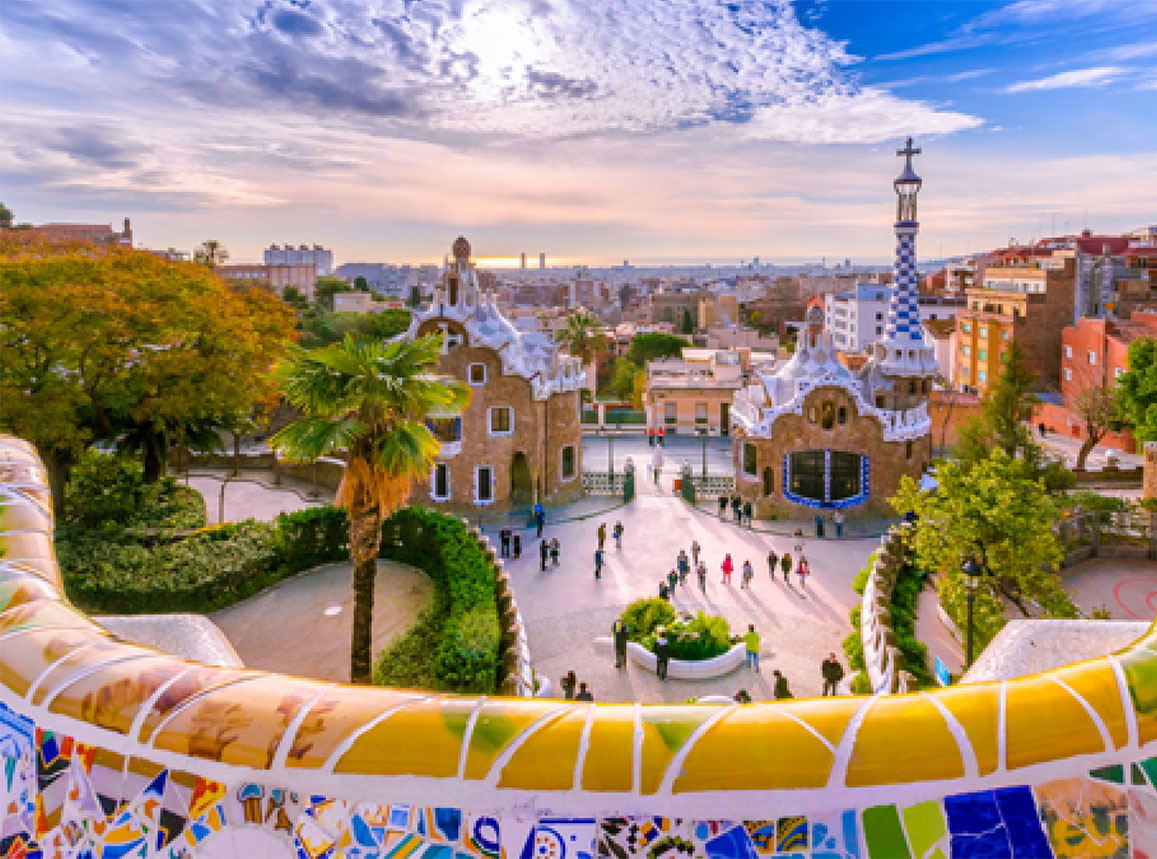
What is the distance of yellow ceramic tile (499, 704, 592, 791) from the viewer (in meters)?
4.82

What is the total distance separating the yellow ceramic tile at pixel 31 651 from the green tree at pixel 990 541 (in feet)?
55.8

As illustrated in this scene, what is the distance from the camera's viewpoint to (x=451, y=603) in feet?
65.9

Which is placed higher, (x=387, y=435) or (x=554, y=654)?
(x=387, y=435)

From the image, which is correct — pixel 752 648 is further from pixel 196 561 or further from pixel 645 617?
pixel 196 561

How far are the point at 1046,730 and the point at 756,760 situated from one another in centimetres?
171

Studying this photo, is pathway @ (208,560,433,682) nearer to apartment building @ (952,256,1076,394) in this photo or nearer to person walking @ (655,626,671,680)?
person walking @ (655,626,671,680)

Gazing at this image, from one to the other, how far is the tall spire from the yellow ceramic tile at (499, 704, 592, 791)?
3358 centimetres

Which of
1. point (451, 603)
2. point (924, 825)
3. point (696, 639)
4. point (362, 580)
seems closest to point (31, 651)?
point (924, 825)

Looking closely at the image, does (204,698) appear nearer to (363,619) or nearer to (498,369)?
(363,619)

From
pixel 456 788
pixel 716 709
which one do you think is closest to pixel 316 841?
pixel 456 788

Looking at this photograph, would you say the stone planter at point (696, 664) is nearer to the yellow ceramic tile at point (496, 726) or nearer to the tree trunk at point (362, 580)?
the tree trunk at point (362, 580)

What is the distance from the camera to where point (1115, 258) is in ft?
220

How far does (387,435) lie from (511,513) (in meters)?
20.5

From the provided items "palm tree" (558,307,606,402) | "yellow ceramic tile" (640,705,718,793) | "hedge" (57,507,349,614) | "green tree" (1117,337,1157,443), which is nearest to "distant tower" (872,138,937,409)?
"green tree" (1117,337,1157,443)
